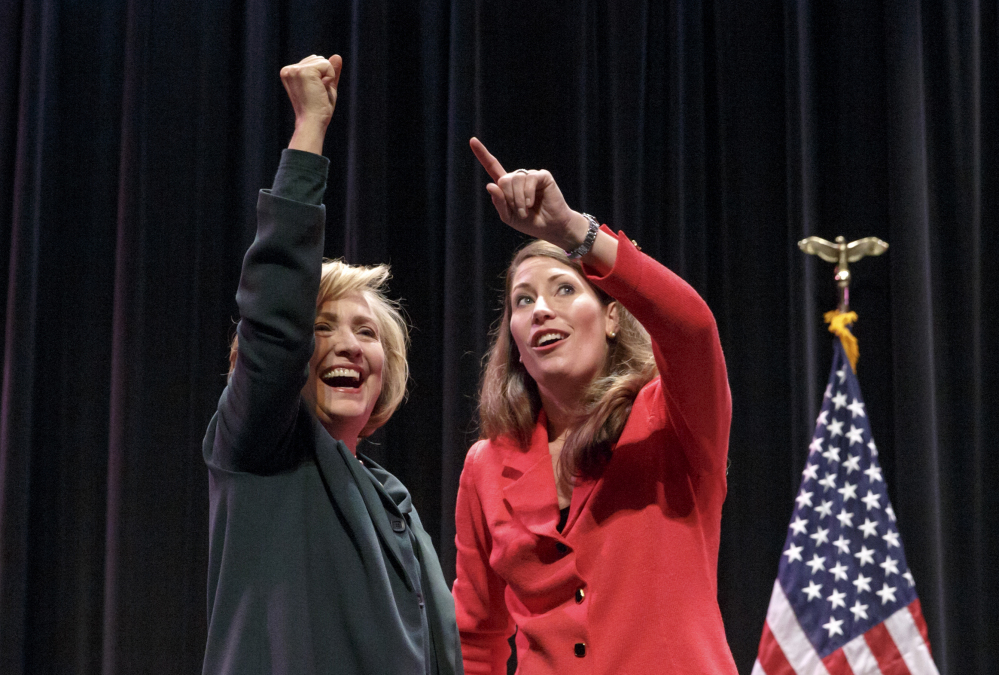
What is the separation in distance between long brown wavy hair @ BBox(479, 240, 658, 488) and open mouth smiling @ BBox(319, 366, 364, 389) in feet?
1.32

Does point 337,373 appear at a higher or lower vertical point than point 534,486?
higher

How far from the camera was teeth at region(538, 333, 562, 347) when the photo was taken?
1.80 metres

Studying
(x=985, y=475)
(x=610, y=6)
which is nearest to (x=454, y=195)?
(x=610, y=6)

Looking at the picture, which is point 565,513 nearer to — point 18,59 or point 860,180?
point 860,180

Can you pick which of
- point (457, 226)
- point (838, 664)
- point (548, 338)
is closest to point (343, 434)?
point (548, 338)

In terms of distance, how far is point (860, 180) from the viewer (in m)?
3.34

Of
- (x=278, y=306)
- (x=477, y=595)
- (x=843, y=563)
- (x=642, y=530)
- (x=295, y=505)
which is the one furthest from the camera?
(x=843, y=563)

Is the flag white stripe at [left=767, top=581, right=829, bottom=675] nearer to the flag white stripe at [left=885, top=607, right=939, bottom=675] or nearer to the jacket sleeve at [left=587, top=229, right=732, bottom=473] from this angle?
the flag white stripe at [left=885, top=607, right=939, bottom=675]

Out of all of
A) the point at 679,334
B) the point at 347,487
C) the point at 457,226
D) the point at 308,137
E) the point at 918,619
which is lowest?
the point at 918,619

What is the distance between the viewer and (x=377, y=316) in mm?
1722

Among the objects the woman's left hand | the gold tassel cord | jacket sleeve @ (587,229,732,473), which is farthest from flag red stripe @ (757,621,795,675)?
the woman's left hand

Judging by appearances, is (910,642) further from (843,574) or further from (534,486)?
(534,486)

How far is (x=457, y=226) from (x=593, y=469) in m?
1.65

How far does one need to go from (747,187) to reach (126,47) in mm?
A: 2286
